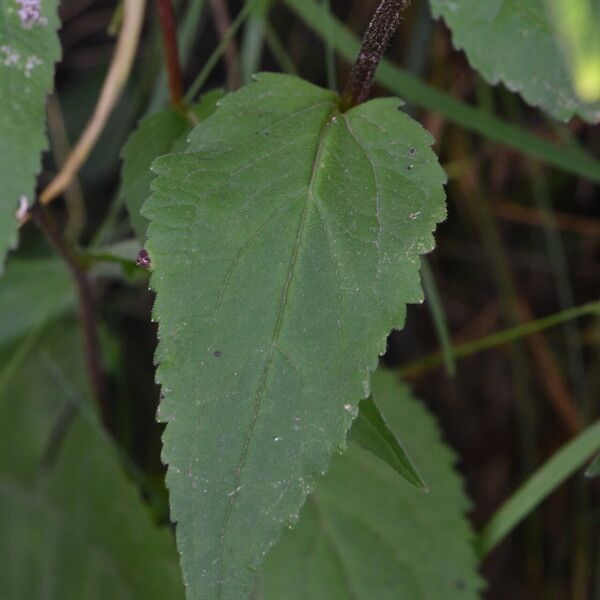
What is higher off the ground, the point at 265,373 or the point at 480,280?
the point at 265,373

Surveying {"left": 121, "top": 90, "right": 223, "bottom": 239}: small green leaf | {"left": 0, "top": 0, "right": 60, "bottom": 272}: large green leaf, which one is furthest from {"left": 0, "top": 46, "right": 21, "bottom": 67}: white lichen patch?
{"left": 121, "top": 90, "right": 223, "bottom": 239}: small green leaf

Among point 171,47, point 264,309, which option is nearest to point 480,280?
point 171,47

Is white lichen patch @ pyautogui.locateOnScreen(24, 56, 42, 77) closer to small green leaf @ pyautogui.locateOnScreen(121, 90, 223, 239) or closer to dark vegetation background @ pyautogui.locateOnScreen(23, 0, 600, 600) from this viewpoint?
small green leaf @ pyautogui.locateOnScreen(121, 90, 223, 239)

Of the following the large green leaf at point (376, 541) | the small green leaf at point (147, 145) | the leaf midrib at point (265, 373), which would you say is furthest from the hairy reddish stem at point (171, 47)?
the large green leaf at point (376, 541)

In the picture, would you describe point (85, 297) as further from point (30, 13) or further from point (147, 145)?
point (30, 13)

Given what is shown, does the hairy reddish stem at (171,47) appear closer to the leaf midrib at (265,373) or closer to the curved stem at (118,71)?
the curved stem at (118,71)
